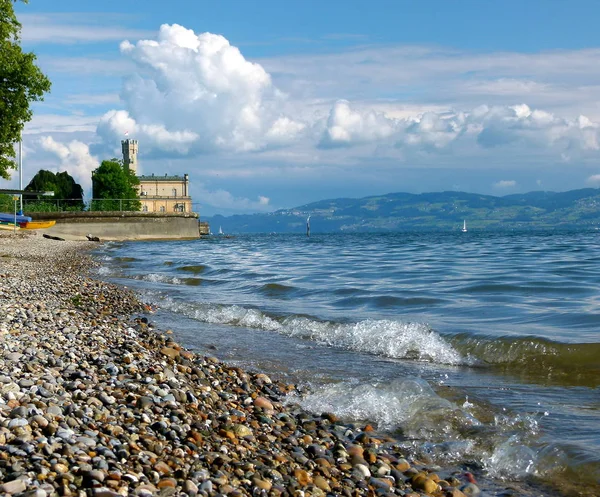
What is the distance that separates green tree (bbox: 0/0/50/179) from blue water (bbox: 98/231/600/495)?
1211cm

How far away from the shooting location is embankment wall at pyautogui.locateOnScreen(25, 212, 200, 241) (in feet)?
222

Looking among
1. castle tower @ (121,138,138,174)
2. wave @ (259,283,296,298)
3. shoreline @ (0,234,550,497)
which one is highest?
castle tower @ (121,138,138,174)

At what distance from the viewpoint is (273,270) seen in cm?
2936

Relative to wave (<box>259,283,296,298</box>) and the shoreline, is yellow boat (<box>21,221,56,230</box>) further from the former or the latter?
the shoreline

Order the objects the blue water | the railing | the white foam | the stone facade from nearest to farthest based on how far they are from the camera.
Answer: the blue water, the white foam, the railing, the stone facade

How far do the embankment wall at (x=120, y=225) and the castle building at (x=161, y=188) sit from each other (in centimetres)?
7807

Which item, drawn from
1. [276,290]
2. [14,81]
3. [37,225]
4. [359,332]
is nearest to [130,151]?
[37,225]

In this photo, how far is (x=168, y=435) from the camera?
5688mm

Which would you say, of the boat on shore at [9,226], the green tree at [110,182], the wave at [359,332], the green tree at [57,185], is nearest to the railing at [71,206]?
the boat on shore at [9,226]

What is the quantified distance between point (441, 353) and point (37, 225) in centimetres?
Result: 5696

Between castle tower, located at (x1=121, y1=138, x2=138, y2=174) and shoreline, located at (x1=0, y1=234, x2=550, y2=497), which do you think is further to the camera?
castle tower, located at (x1=121, y1=138, x2=138, y2=174)

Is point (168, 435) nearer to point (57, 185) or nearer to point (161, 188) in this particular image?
point (57, 185)

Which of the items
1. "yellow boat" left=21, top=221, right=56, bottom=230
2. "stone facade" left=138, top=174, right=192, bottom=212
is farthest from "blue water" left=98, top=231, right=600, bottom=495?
"stone facade" left=138, top=174, right=192, bottom=212

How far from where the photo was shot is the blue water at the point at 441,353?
6.66 metres
